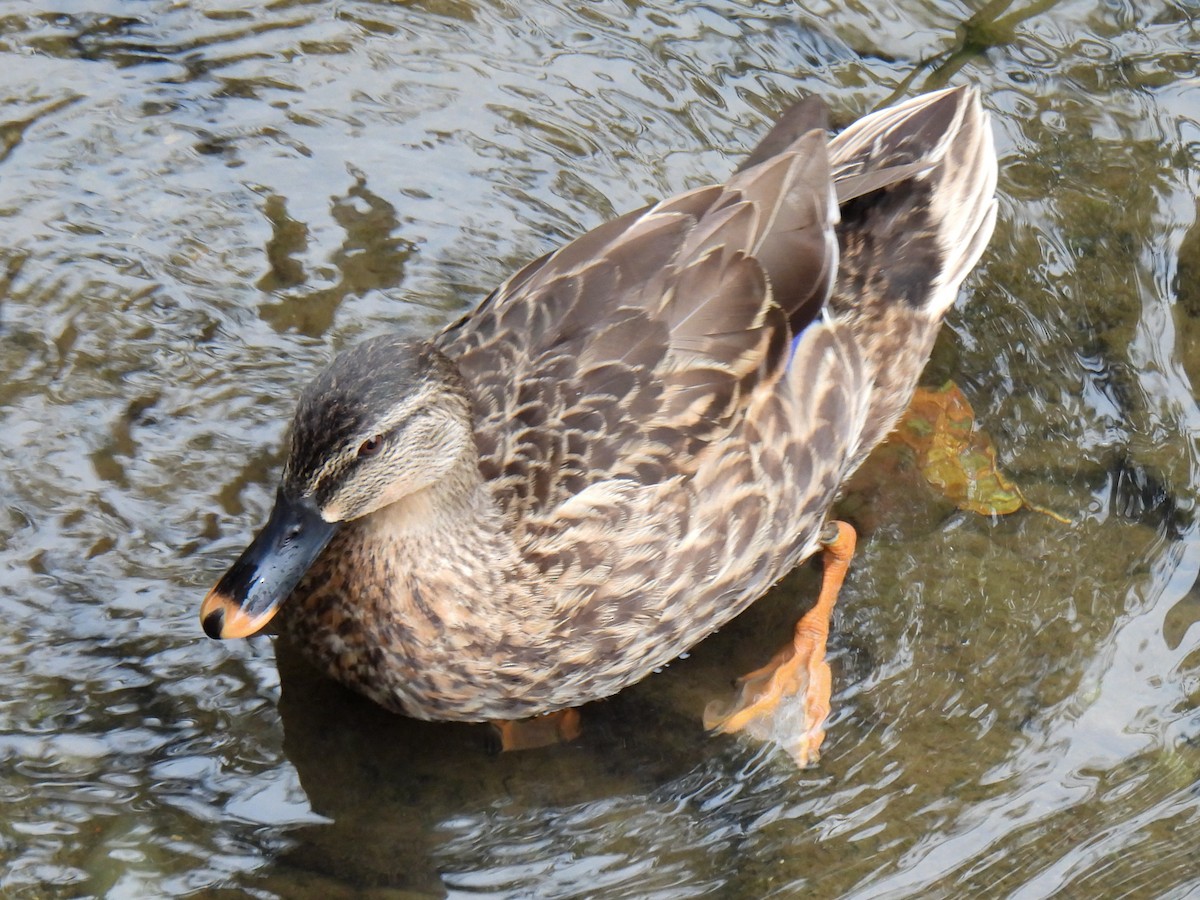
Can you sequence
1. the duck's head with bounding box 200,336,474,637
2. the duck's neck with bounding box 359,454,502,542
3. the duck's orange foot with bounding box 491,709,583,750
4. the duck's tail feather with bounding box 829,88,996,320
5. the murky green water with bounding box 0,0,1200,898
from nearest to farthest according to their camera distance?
the duck's head with bounding box 200,336,474,637
the murky green water with bounding box 0,0,1200,898
the duck's neck with bounding box 359,454,502,542
the duck's orange foot with bounding box 491,709,583,750
the duck's tail feather with bounding box 829,88,996,320

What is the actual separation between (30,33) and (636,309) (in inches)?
122

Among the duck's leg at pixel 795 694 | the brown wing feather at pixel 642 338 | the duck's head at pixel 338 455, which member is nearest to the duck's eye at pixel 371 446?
the duck's head at pixel 338 455

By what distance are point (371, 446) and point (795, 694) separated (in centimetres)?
155

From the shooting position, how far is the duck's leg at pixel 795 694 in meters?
4.72

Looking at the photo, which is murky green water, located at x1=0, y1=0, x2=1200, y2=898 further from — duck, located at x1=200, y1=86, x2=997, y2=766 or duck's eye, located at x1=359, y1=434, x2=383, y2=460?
duck's eye, located at x1=359, y1=434, x2=383, y2=460

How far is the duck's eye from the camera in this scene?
414cm

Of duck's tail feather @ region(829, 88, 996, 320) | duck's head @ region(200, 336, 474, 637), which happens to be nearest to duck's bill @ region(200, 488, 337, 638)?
duck's head @ region(200, 336, 474, 637)

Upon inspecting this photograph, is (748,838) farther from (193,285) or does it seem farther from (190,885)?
(193,285)

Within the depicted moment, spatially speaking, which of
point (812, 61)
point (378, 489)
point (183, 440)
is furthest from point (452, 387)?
point (812, 61)

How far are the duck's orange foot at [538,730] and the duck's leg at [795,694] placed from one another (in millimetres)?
405

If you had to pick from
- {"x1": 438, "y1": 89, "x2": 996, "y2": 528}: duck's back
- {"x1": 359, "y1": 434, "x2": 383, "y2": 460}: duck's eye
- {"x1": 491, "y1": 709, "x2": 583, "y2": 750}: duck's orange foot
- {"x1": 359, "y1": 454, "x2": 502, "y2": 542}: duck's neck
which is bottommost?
{"x1": 491, "y1": 709, "x2": 583, "y2": 750}: duck's orange foot

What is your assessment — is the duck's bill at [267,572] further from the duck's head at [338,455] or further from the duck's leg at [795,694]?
the duck's leg at [795,694]

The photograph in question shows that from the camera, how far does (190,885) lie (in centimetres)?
414

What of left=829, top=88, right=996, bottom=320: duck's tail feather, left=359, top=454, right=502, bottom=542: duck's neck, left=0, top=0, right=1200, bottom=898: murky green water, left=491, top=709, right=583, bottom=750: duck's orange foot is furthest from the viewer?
left=829, top=88, right=996, bottom=320: duck's tail feather
